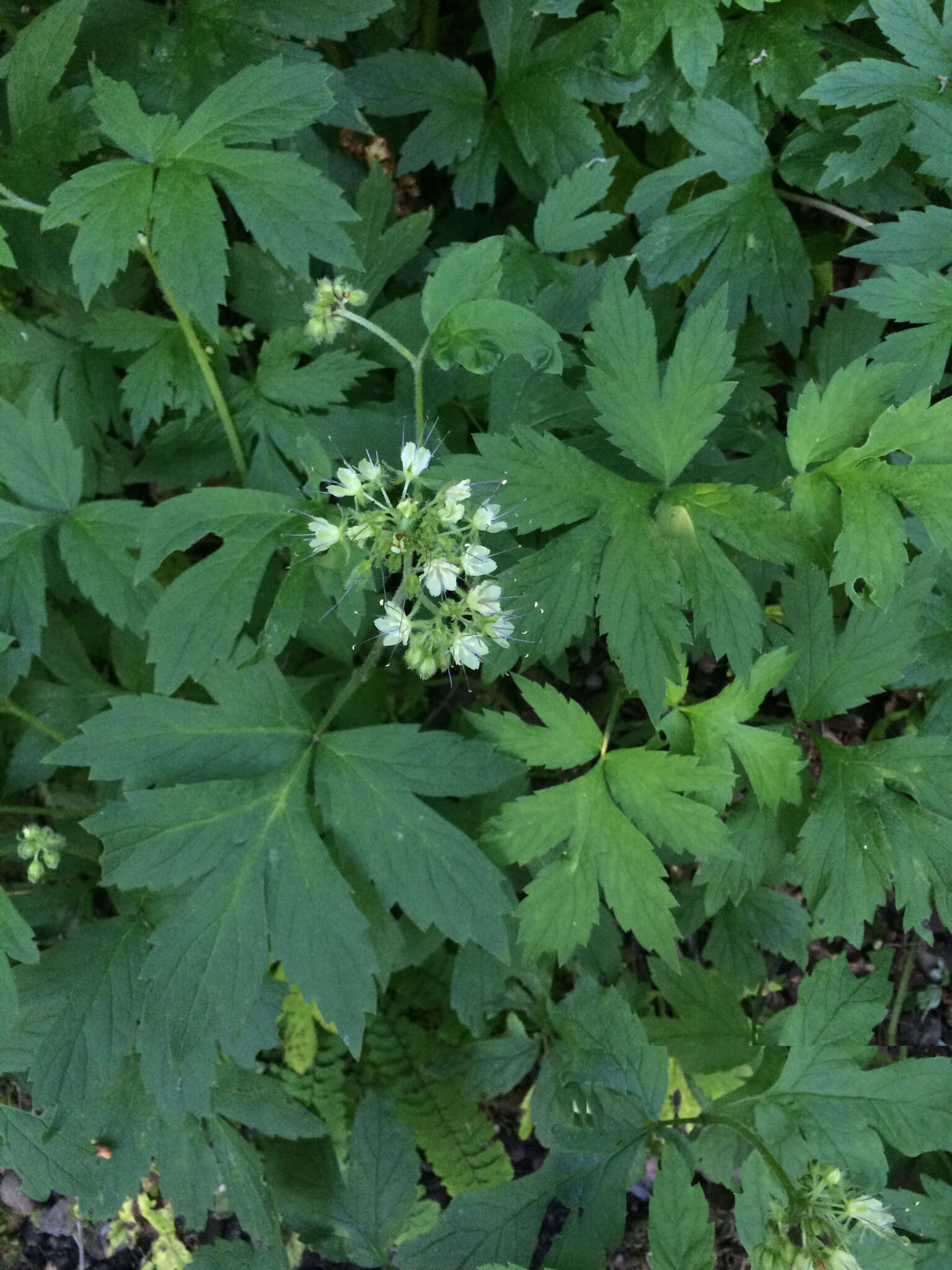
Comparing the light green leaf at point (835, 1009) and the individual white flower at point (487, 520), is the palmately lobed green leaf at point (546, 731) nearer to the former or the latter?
the individual white flower at point (487, 520)

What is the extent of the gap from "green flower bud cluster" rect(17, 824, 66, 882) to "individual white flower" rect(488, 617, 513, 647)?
128 centimetres

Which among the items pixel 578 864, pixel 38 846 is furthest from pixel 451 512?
pixel 38 846

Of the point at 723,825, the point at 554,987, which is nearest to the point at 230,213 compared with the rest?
the point at 723,825

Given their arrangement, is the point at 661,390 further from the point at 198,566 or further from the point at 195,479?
the point at 195,479

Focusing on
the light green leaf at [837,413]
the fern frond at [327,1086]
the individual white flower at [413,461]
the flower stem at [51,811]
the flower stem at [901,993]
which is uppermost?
the individual white flower at [413,461]

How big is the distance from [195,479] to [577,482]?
1.23 m

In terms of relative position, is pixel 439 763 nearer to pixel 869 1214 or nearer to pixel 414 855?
pixel 414 855

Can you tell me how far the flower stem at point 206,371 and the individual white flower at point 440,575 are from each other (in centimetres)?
94

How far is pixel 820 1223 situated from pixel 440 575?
144cm

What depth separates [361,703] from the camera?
8.41 ft

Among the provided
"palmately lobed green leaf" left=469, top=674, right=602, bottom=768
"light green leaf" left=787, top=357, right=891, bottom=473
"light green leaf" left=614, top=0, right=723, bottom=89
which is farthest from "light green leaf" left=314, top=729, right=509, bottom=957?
"light green leaf" left=614, top=0, right=723, bottom=89

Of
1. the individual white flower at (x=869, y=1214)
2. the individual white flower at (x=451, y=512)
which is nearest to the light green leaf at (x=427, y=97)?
the individual white flower at (x=451, y=512)

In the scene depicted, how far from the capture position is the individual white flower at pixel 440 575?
5.08 feet

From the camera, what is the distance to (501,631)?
5.44 ft
